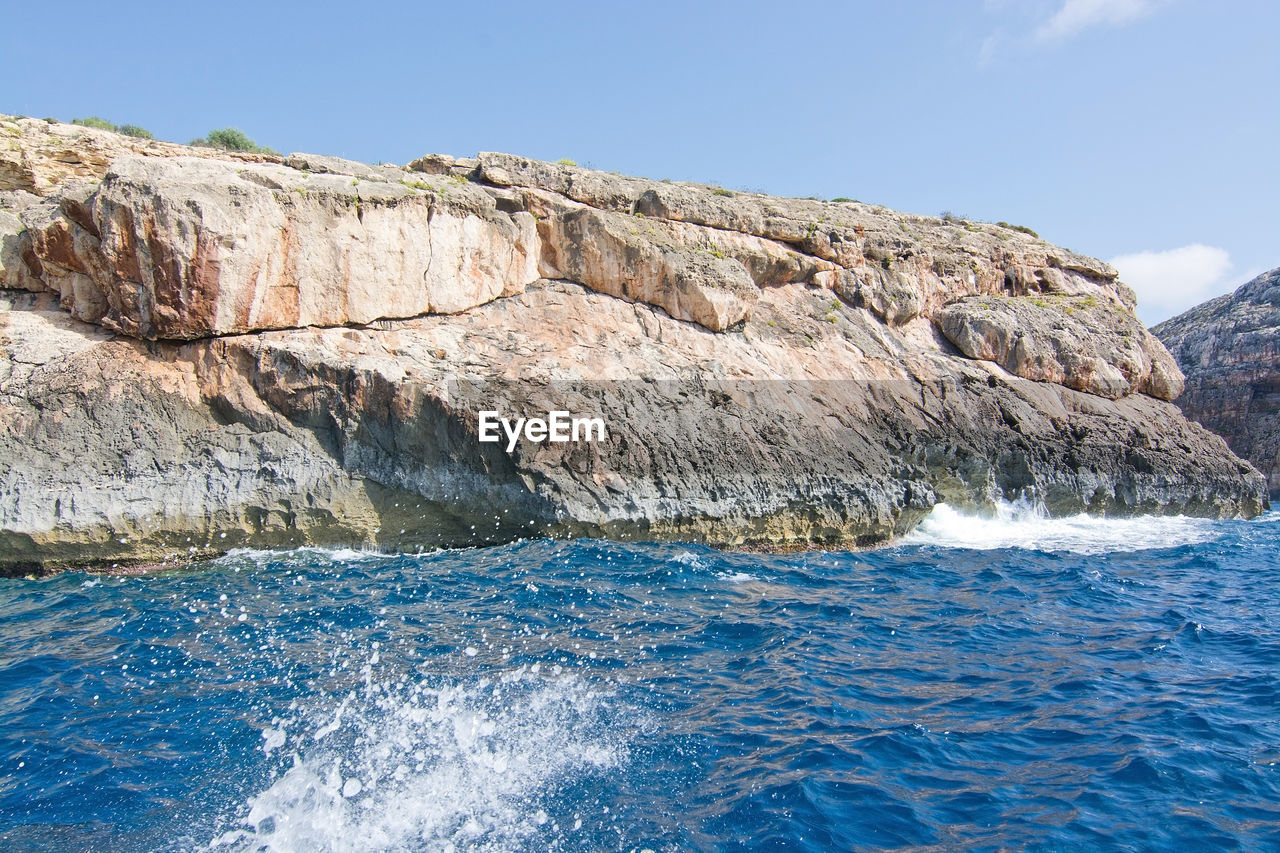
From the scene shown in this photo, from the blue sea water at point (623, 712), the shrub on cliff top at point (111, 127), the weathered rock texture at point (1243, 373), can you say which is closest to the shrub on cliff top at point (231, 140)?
the shrub on cliff top at point (111, 127)

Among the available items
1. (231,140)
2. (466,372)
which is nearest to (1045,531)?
(466,372)

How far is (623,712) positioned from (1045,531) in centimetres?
1459

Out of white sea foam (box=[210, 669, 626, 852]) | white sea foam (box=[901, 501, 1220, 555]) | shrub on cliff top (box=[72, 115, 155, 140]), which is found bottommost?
white sea foam (box=[210, 669, 626, 852])

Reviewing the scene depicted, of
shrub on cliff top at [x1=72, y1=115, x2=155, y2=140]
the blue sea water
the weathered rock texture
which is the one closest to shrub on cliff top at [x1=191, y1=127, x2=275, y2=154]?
shrub on cliff top at [x1=72, y1=115, x2=155, y2=140]

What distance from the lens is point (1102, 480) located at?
19.7 metres

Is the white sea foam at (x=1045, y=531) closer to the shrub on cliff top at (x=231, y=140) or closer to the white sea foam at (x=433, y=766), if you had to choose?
the white sea foam at (x=433, y=766)

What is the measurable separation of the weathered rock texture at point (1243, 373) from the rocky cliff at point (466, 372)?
19.5m

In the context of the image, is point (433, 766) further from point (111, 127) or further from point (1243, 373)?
point (1243, 373)

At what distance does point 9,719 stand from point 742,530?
37.5ft

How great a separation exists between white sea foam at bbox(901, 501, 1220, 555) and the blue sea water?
3.85 m

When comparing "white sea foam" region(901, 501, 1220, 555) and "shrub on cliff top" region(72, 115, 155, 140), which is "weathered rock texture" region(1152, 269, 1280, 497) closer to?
"white sea foam" region(901, 501, 1220, 555)

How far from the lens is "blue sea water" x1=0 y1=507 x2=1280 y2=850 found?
16.6 feet

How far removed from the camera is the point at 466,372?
14336 millimetres

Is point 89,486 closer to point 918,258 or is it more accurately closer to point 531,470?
point 531,470
